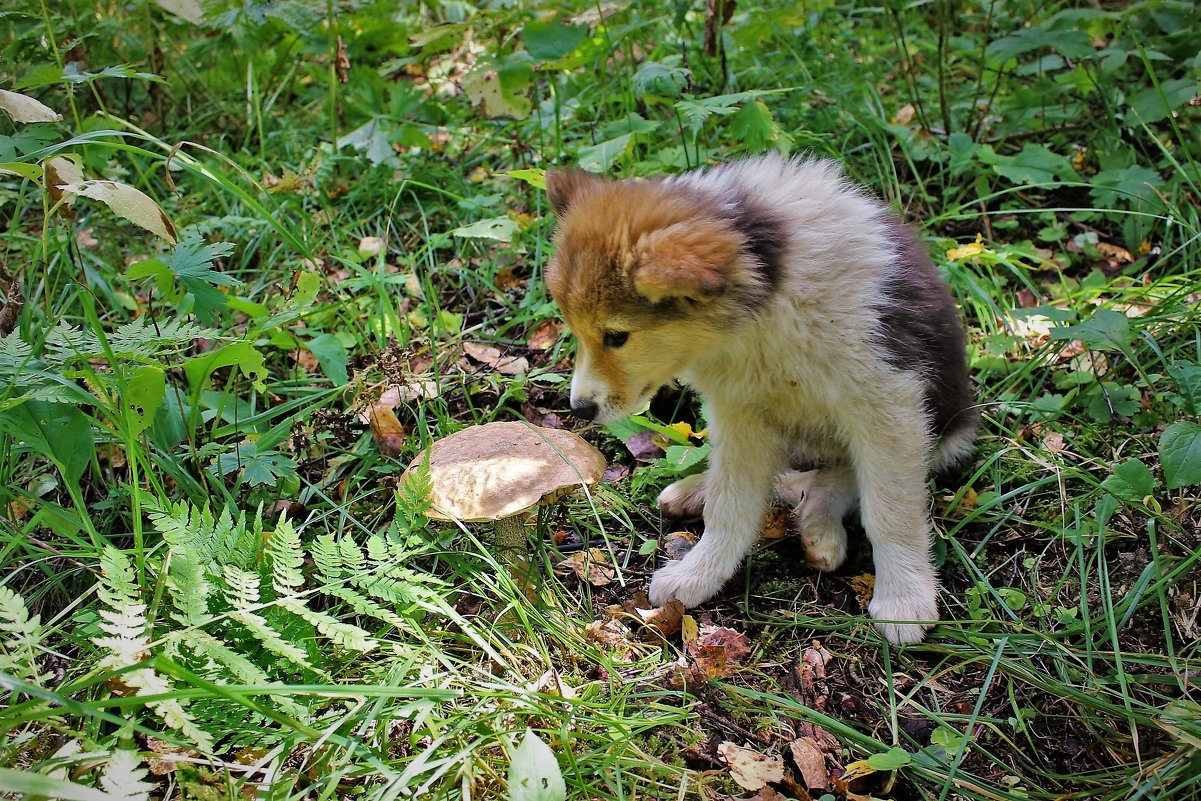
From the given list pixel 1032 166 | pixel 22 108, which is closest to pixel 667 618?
pixel 22 108

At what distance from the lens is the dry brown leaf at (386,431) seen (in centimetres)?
393

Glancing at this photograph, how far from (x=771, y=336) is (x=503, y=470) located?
102 centimetres

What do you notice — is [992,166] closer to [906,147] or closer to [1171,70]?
[906,147]

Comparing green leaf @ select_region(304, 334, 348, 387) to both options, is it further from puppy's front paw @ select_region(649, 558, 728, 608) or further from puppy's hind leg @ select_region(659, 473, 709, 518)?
puppy's front paw @ select_region(649, 558, 728, 608)

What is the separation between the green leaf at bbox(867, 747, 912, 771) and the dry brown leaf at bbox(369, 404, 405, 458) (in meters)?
2.27

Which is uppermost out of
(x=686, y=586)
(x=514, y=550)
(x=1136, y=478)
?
(x=1136, y=478)

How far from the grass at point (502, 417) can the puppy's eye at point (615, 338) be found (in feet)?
2.82

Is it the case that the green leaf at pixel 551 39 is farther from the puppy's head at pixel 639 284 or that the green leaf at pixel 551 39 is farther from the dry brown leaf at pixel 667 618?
the dry brown leaf at pixel 667 618

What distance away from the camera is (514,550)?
331cm

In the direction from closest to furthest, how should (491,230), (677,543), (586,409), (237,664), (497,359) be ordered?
(237,664)
(586,409)
(677,543)
(491,230)
(497,359)

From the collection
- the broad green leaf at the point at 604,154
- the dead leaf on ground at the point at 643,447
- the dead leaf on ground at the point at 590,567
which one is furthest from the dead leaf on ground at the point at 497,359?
the dead leaf on ground at the point at 590,567

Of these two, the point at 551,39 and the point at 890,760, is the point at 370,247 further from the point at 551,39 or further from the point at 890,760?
the point at 890,760

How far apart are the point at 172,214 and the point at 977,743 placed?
16.2 feet

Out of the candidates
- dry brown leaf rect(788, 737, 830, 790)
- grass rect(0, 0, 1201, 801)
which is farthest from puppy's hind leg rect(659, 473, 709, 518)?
dry brown leaf rect(788, 737, 830, 790)
